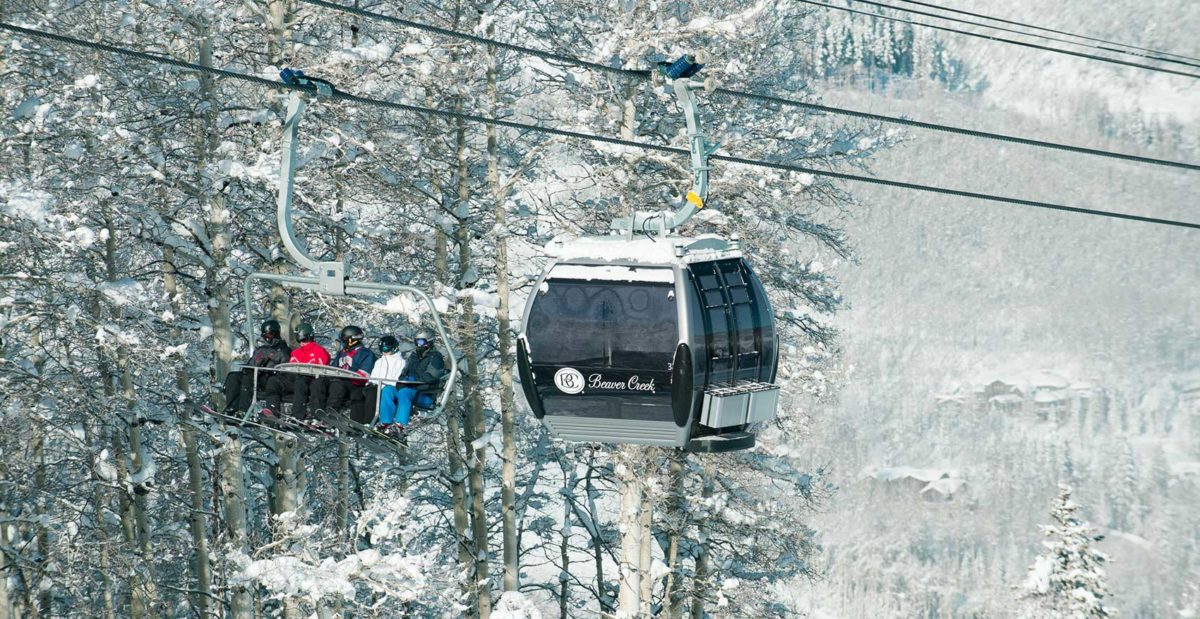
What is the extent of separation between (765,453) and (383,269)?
6026 mm

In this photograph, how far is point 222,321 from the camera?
15.4 meters

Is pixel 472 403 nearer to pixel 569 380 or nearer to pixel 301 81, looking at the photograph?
pixel 569 380

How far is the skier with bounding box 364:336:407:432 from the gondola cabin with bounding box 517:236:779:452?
127cm

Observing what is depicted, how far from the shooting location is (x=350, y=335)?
1295 cm

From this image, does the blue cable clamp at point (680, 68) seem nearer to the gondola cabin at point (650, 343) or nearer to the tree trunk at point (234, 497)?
the gondola cabin at point (650, 343)

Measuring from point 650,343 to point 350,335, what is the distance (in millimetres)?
2991

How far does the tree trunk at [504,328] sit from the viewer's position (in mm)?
17531

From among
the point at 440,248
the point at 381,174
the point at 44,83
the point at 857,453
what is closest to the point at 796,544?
the point at 440,248

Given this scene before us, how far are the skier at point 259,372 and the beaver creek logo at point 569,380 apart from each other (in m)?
2.77

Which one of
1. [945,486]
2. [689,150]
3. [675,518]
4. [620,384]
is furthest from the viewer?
[945,486]

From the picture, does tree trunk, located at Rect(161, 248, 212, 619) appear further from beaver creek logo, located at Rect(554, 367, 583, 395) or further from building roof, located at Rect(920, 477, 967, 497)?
building roof, located at Rect(920, 477, 967, 497)

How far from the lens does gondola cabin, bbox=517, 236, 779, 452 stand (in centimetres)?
1188

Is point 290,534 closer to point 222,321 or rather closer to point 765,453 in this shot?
point 222,321

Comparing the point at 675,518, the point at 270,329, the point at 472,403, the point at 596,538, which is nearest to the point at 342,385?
the point at 270,329
